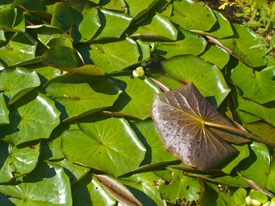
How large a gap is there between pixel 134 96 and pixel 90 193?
56cm

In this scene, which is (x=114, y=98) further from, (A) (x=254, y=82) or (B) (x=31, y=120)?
(A) (x=254, y=82)

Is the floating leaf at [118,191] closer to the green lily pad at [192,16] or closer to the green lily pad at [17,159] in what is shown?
the green lily pad at [17,159]

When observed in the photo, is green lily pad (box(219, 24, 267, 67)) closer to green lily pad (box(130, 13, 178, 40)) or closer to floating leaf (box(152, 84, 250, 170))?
green lily pad (box(130, 13, 178, 40))

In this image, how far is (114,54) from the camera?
2.38m

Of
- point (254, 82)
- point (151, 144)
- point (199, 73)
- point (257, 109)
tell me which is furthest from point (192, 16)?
point (151, 144)

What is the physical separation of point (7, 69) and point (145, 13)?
35.8 inches

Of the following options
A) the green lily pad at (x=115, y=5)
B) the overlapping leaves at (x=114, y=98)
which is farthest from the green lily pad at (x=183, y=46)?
the green lily pad at (x=115, y=5)

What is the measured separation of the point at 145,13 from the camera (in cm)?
257

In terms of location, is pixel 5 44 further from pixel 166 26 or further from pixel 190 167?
pixel 190 167

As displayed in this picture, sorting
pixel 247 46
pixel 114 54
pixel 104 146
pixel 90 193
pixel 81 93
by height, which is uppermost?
pixel 247 46

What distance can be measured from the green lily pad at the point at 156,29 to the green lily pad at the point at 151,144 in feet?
1.92

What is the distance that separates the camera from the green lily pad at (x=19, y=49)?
2281mm

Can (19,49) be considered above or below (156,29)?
below

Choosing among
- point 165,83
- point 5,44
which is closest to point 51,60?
point 5,44
